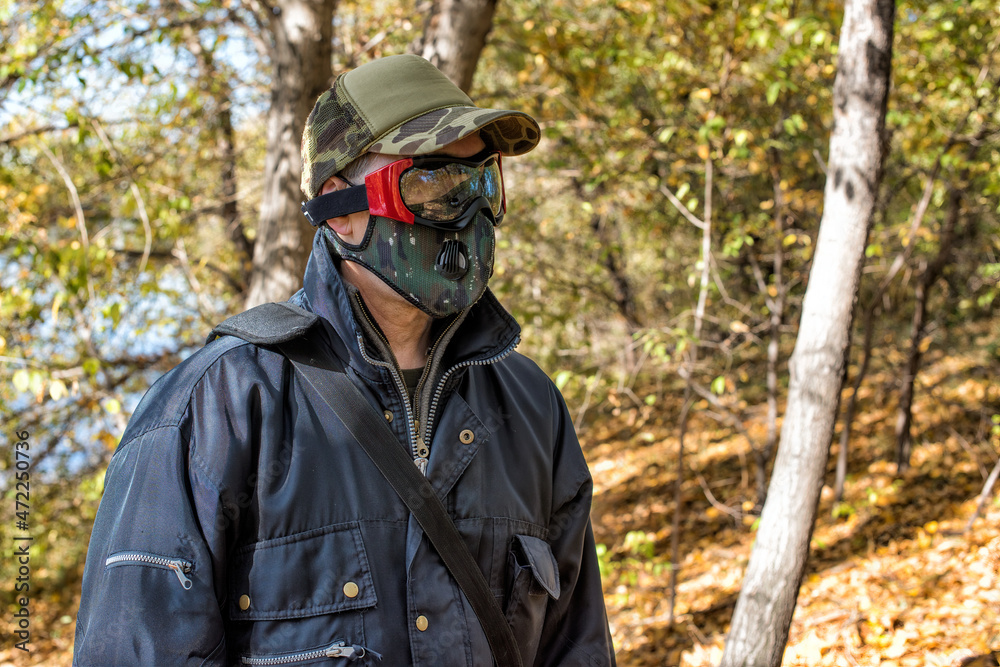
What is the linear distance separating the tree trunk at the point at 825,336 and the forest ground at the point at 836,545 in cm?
93

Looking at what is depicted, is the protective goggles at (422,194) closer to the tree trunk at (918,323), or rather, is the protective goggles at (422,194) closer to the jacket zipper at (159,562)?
the jacket zipper at (159,562)

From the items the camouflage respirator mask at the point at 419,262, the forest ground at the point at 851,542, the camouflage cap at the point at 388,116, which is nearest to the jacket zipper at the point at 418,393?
the camouflage respirator mask at the point at 419,262

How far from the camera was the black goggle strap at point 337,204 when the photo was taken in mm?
1937

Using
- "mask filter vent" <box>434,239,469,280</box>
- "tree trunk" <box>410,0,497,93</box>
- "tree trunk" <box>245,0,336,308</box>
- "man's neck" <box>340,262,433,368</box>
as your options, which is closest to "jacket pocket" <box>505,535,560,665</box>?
"man's neck" <box>340,262,433,368</box>

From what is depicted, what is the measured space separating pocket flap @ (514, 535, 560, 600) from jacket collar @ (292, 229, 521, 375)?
0.48 metres

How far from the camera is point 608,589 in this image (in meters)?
7.57

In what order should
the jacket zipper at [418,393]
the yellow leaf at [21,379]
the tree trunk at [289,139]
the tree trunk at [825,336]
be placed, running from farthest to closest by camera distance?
the tree trunk at [289,139], the tree trunk at [825,336], the yellow leaf at [21,379], the jacket zipper at [418,393]

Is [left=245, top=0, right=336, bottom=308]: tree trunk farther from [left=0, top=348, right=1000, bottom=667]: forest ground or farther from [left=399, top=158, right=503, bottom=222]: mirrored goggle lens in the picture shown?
[left=0, top=348, right=1000, bottom=667]: forest ground

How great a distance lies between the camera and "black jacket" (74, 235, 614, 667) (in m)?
1.46

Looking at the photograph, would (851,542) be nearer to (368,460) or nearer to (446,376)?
(446,376)

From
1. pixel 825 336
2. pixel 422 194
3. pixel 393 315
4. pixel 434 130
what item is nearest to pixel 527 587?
pixel 393 315

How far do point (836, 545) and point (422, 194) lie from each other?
261 inches

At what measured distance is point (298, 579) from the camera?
1561mm

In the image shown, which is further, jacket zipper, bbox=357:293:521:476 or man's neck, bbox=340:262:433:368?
man's neck, bbox=340:262:433:368
